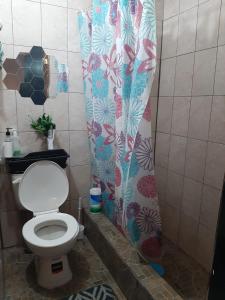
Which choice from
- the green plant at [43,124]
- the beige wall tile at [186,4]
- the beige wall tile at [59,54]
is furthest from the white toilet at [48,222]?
the beige wall tile at [186,4]

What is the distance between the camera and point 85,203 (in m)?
2.26

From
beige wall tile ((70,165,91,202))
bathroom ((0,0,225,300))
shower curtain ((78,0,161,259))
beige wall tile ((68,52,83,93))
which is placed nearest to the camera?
shower curtain ((78,0,161,259))

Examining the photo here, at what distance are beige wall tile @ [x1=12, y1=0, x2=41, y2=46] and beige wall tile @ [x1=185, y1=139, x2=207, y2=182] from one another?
143 cm

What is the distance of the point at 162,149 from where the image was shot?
2143 millimetres

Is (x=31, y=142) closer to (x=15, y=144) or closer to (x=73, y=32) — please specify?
(x=15, y=144)

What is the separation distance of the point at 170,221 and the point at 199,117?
97 centimetres

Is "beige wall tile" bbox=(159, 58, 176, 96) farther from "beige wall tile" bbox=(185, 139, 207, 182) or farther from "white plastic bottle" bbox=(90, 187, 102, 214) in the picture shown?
"white plastic bottle" bbox=(90, 187, 102, 214)

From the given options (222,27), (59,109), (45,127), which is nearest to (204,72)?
(222,27)

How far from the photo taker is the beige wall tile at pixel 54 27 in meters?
1.79

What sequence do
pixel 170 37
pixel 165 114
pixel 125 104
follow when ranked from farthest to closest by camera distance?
pixel 165 114, pixel 170 37, pixel 125 104

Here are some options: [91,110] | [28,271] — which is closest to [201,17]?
[91,110]

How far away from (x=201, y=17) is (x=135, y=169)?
118cm

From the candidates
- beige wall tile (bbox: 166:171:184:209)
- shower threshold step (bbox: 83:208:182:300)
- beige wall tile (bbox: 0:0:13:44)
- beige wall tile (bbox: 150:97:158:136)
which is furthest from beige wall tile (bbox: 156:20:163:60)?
shower threshold step (bbox: 83:208:182:300)

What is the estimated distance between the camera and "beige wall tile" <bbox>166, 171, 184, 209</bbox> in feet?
6.48
